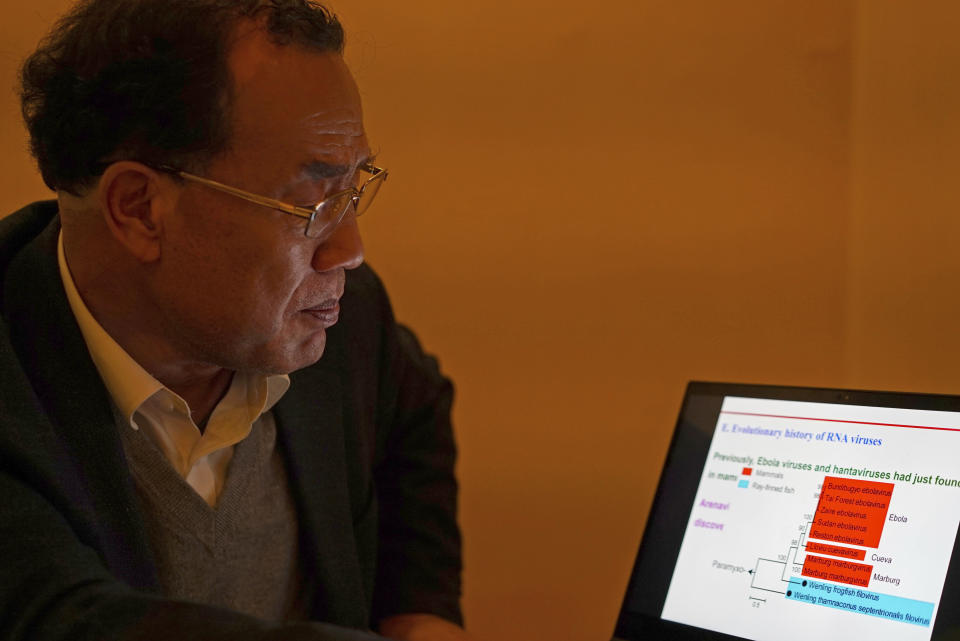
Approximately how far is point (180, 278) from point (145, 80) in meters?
0.20

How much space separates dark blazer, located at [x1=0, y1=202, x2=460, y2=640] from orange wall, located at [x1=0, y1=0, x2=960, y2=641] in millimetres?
376

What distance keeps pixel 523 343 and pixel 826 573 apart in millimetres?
862

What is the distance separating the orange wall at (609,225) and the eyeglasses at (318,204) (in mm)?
665

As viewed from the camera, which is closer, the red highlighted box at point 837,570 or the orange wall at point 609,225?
the red highlighted box at point 837,570

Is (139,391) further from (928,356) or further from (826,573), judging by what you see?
(928,356)

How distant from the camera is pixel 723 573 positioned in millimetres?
1002

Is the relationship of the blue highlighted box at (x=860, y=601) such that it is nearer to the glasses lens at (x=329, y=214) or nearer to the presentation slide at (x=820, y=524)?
the presentation slide at (x=820, y=524)

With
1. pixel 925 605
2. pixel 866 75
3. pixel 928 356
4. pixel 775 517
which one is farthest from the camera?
pixel 866 75

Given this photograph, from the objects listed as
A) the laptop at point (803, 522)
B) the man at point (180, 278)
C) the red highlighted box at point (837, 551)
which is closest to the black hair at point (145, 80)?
the man at point (180, 278)

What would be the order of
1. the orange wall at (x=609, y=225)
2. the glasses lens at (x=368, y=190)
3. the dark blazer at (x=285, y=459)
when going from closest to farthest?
1. the dark blazer at (x=285, y=459)
2. the glasses lens at (x=368, y=190)
3. the orange wall at (x=609, y=225)

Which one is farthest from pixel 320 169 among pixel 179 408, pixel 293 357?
pixel 179 408

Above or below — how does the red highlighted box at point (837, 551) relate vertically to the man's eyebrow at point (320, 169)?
below

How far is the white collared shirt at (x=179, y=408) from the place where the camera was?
3.39 feet

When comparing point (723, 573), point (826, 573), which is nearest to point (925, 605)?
point (826, 573)
